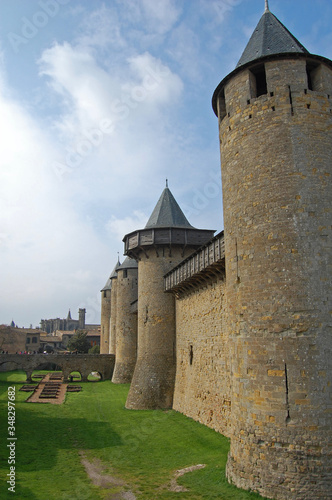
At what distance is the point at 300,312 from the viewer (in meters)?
8.45

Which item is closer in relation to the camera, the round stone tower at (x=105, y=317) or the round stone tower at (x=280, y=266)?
the round stone tower at (x=280, y=266)

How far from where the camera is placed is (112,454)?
1238 centimetres

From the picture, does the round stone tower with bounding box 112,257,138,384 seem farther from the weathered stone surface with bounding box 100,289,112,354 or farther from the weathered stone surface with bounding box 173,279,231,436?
the weathered stone surface with bounding box 173,279,231,436

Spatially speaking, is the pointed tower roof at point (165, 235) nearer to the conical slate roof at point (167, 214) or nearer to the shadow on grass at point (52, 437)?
the conical slate roof at point (167, 214)

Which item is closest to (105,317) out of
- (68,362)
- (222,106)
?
(68,362)

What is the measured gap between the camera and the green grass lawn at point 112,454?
887cm

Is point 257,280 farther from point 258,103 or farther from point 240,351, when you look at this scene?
point 258,103

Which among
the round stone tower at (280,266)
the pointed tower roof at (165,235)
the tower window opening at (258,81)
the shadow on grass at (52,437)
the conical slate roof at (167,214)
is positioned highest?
the conical slate roof at (167,214)

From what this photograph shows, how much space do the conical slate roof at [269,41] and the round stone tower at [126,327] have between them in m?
22.8

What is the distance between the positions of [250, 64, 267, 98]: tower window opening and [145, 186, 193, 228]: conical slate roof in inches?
499

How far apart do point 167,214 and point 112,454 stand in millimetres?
14713

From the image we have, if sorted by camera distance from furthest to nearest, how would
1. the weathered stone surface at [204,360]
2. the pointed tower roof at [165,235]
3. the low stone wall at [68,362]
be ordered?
the low stone wall at [68,362]
the pointed tower roof at [165,235]
the weathered stone surface at [204,360]

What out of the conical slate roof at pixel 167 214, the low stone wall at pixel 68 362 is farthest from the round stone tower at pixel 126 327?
the conical slate roof at pixel 167 214

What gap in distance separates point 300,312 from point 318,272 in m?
1.01
